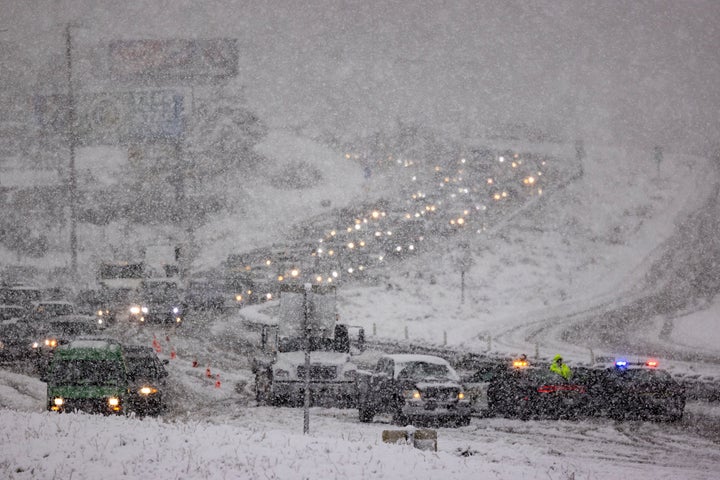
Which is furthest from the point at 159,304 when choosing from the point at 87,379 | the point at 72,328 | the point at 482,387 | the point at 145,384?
the point at 482,387

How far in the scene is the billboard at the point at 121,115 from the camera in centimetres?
8081

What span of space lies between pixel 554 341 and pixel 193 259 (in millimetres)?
45430

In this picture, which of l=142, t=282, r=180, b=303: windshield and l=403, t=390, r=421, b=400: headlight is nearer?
l=403, t=390, r=421, b=400: headlight

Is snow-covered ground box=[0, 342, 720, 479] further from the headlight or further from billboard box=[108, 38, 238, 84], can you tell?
billboard box=[108, 38, 238, 84]

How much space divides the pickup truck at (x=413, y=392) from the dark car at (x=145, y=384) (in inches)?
175

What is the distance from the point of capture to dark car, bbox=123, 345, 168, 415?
18.2 m

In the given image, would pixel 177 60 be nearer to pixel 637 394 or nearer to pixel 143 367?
pixel 143 367

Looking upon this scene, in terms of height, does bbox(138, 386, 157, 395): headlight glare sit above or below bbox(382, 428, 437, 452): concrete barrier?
above

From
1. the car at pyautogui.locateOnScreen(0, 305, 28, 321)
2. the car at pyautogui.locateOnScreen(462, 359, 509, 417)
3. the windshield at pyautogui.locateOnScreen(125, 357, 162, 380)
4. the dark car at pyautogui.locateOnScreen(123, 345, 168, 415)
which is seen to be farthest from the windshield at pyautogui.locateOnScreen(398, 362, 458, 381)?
the car at pyautogui.locateOnScreen(0, 305, 28, 321)

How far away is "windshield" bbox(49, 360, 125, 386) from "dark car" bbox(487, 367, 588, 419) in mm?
8270

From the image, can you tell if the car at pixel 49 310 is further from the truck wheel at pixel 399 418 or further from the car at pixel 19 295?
the truck wheel at pixel 399 418

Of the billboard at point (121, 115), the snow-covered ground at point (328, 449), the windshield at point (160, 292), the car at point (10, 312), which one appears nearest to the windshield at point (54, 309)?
the car at point (10, 312)

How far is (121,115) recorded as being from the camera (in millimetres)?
84938

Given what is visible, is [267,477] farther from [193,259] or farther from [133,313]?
[193,259]
